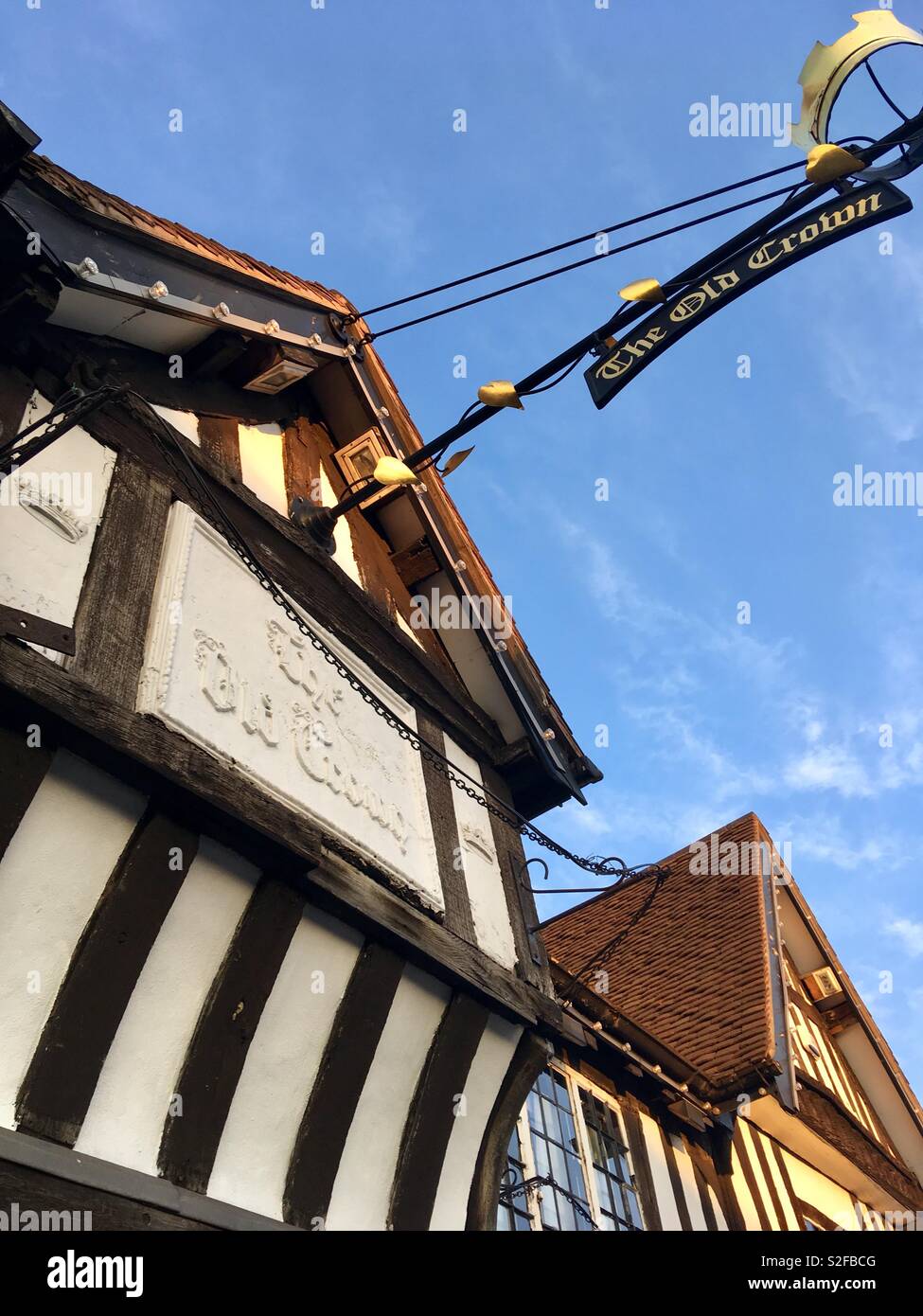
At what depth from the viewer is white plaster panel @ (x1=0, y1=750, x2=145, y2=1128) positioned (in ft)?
11.8

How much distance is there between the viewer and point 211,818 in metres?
4.30

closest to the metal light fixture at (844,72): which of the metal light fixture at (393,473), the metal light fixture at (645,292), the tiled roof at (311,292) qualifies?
the metal light fixture at (645,292)

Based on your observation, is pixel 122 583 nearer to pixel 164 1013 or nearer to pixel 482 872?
pixel 164 1013

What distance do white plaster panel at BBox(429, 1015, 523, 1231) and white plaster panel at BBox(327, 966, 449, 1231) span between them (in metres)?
0.36

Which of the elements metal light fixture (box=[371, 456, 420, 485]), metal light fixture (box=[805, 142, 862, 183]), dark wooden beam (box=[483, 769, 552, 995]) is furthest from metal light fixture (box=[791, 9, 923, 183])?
dark wooden beam (box=[483, 769, 552, 995])

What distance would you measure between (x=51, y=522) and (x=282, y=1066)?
2265 millimetres

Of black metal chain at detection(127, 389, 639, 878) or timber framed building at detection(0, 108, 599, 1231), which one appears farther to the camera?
black metal chain at detection(127, 389, 639, 878)

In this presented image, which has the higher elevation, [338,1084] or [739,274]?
[739,274]

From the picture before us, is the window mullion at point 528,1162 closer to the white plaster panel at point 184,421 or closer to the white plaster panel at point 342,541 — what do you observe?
the white plaster panel at point 342,541

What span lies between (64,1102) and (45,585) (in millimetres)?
1758

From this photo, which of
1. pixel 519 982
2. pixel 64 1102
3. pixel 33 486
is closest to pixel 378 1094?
pixel 519 982

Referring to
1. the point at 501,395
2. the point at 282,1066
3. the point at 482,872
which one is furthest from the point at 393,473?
the point at 282,1066

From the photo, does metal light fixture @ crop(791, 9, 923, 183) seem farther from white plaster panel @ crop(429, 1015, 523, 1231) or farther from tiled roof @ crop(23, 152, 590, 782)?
white plaster panel @ crop(429, 1015, 523, 1231)
